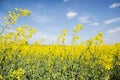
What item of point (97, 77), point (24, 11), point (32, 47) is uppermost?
point (24, 11)

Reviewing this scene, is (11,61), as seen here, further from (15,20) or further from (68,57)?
(68,57)

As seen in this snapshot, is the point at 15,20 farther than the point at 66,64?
No

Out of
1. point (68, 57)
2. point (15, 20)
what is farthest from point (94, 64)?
point (15, 20)

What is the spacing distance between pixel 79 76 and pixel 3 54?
1783 millimetres

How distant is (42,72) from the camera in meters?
4.79

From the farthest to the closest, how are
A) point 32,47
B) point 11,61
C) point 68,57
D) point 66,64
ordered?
point 32,47
point 68,57
point 66,64
point 11,61

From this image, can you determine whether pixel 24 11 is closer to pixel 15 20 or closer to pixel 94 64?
pixel 15 20

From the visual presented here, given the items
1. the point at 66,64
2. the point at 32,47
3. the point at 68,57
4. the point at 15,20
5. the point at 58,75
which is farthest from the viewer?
the point at 32,47

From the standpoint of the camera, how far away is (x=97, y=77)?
4613mm

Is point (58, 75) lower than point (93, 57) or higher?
lower

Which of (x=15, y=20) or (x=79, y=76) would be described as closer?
(x=15, y=20)

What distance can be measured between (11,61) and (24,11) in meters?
1.28

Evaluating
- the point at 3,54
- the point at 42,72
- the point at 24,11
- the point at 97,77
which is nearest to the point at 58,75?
the point at 42,72

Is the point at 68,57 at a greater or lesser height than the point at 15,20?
lesser
